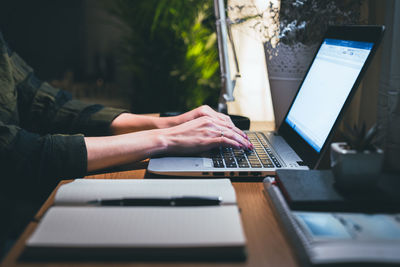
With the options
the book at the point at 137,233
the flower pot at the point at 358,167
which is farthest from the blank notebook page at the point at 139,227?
the flower pot at the point at 358,167

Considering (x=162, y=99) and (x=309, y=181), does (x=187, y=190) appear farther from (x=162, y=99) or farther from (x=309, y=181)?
(x=162, y=99)

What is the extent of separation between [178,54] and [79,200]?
1897 millimetres

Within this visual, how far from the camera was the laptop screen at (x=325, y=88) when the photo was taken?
0.69m

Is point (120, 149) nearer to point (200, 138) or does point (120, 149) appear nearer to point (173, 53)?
point (200, 138)

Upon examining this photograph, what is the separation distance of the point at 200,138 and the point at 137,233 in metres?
0.35

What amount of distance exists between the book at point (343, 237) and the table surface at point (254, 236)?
0.02 metres

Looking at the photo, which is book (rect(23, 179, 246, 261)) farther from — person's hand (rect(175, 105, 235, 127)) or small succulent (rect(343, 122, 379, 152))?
person's hand (rect(175, 105, 235, 127))

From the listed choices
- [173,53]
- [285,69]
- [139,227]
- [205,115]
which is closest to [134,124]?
[205,115]

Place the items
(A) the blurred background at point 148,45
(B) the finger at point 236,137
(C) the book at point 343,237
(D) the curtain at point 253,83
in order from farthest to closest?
(A) the blurred background at point 148,45
(D) the curtain at point 253,83
(B) the finger at point 236,137
(C) the book at point 343,237

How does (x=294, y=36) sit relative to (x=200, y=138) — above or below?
above

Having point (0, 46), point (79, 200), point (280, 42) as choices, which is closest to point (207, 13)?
point (280, 42)

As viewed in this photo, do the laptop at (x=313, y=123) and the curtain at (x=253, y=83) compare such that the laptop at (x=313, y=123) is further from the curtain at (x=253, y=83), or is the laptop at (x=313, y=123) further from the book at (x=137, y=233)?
the curtain at (x=253, y=83)

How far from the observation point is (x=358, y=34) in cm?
72

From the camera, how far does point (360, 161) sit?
20.9 inches
